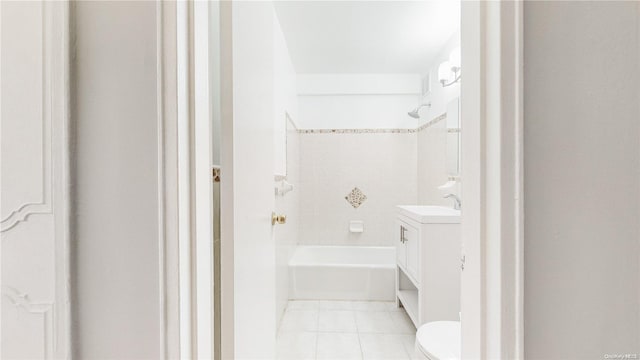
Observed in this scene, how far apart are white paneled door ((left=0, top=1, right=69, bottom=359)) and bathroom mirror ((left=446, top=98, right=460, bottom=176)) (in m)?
2.34

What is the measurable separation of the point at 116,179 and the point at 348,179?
123 inches

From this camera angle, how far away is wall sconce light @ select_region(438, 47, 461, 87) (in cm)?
225

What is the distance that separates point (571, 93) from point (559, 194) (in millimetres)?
198

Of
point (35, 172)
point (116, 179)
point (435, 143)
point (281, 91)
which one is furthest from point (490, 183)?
point (435, 143)

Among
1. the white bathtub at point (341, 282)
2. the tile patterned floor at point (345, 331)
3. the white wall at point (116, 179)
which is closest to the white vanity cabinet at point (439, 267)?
the tile patterned floor at point (345, 331)

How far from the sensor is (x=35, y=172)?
1.92 ft

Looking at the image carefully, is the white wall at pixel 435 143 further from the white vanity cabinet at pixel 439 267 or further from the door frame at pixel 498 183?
the door frame at pixel 498 183

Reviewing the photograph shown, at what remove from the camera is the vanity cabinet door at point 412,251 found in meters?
→ 1.97

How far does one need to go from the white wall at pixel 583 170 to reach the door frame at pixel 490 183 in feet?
0.10

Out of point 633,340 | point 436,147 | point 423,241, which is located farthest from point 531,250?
point 436,147

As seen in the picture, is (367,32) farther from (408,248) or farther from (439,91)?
(408,248)

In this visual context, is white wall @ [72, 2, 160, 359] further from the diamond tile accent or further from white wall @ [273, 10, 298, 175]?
the diamond tile accent

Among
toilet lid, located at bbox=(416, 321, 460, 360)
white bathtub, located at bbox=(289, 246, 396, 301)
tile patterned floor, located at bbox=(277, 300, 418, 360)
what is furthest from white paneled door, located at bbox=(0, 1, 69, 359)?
white bathtub, located at bbox=(289, 246, 396, 301)

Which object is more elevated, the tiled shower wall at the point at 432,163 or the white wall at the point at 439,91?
the white wall at the point at 439,91
